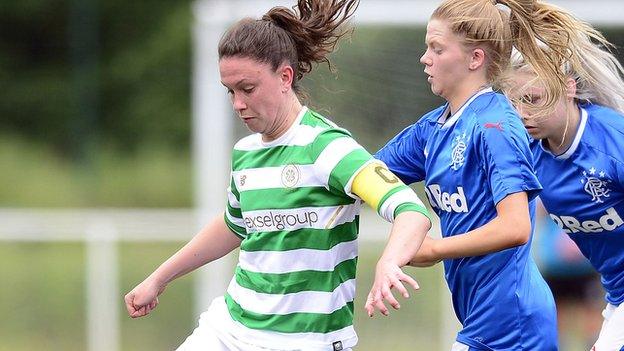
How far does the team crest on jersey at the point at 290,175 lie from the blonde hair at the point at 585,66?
2.66ft

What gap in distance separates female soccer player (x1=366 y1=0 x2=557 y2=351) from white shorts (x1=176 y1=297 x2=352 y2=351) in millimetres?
451

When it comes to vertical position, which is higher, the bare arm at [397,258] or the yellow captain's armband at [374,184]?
the yellow captain's armband at [374,184]

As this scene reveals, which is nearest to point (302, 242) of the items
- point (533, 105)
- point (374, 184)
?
point (374, 184)

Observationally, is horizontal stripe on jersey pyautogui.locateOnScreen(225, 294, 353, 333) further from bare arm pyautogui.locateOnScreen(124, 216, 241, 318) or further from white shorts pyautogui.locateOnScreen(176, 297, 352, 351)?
bare arm pyautogui.locateOnScreen(124, 216, 241, 318)

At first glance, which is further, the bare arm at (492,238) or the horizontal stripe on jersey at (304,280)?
the horizontal stripe on jersey at (304,280)

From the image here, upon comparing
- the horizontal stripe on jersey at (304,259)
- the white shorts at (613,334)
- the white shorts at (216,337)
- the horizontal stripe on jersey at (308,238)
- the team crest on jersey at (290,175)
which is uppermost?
the team crest on jersey at (290,175)

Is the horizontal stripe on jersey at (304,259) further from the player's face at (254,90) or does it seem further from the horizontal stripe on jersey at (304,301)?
the player's face at (254,90)

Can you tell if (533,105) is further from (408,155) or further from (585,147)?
(408,155)

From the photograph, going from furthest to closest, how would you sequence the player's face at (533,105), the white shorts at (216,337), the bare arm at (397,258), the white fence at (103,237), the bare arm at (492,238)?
1. the white fence at (103,237)
2. the player's face at (533,105)
3. the white shorts at (216,337)
4. the bare arm at (492,238)
5. the bare arm at (397,258)

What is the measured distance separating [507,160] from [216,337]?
3.37ft

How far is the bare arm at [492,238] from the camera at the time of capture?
373cm

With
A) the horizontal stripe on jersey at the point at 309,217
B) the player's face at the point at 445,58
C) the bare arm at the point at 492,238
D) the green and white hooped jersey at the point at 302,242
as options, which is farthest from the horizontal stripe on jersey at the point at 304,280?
the player's face at the point at 445,58

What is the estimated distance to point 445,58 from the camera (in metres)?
4.00

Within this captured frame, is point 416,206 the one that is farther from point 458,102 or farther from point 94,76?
point 94,76
